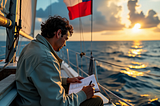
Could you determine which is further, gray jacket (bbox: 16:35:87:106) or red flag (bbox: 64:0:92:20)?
red flag (bbox: 64:0:92:20)

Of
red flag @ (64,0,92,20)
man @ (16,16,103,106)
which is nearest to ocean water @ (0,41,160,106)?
man @ (16,16,103,106)

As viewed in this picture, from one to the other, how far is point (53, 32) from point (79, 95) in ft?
1.44

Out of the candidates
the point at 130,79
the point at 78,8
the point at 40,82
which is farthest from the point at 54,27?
the point at 130,79

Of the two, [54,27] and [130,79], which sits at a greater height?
[54,27]

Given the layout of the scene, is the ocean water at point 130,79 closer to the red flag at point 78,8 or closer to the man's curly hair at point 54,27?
the man's curly hair at point 54,27

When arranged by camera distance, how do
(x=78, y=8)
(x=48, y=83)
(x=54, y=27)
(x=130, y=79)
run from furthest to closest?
(x=130, y=79)
(x=78, y=8)
(x=54, y=27)
(x=48, y=83)

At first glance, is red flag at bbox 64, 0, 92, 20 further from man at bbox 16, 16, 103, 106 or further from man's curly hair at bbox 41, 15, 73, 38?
man at bbox 16, 16, 103, 106

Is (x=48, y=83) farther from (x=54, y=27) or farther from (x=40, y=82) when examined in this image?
(x=54, y=27)

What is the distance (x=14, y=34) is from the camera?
1.72 meters

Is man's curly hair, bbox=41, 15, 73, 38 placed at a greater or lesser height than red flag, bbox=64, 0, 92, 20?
lesser

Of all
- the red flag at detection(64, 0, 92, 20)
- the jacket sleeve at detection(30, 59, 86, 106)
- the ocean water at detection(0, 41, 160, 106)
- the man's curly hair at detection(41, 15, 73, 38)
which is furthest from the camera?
the ocean water at detection(0, 41, 160, 106)

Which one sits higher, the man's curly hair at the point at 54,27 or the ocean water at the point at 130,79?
the man's curly hair at the point at 54,27

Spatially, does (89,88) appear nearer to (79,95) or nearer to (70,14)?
(79,95)

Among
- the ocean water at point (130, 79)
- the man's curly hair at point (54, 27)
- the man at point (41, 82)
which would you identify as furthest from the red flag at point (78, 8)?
the man at point (41, 82)
